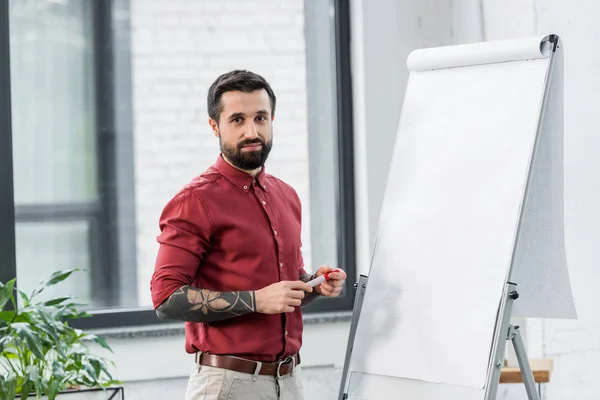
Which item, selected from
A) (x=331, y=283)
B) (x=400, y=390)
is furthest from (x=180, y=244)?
(x=400, y=390)

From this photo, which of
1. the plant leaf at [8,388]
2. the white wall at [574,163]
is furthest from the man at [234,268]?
the white wall at [574,163]

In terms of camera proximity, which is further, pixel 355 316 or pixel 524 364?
pixel 355 316

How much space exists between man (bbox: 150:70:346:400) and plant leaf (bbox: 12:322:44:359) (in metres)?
0.52

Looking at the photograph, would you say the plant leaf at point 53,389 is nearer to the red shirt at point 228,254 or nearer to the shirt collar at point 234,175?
the red shirt at point 228,254

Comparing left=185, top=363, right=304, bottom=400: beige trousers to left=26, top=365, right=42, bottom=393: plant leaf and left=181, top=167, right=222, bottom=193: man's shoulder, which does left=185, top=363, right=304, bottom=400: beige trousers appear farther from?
left=26, top=365, right=42, bottom=393: plant leaf

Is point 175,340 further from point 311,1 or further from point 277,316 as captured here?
point 311,1

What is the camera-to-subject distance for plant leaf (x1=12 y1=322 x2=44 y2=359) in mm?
2084

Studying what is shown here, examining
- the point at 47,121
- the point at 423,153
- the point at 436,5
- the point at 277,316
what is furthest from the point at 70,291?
the point at 436,5

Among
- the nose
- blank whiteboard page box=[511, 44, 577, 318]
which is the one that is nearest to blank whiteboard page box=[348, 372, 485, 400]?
blank whiteboard page box=[511, 44, 577, 318]

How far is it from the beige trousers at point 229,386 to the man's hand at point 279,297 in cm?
19

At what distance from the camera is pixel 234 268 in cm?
178

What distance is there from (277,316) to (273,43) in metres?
1.48

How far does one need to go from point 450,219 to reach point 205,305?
59 cm

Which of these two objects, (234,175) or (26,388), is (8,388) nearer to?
(26,388)
